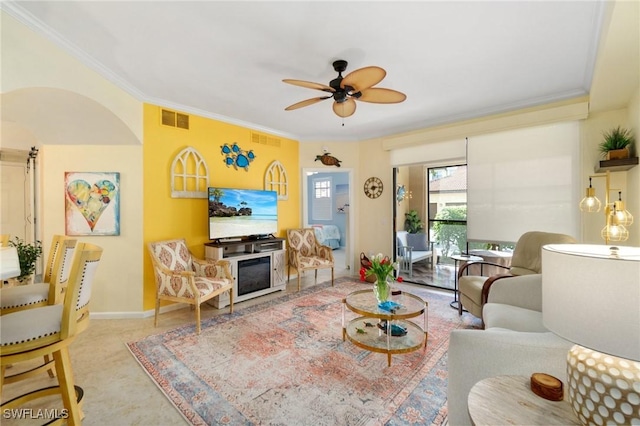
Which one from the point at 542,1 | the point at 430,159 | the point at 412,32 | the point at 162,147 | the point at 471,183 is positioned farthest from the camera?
the point at 430,159

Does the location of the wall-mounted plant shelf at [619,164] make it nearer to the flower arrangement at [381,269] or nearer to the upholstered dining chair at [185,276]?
the flower arrangement at [381,269]

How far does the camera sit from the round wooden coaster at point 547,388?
3.36 feet

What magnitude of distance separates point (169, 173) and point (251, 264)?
67.3 inches

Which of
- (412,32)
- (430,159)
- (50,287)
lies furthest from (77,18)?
(430,159)

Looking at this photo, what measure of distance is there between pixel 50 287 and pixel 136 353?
3.08 ft

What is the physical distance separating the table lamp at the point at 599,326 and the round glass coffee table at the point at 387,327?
1402 mm

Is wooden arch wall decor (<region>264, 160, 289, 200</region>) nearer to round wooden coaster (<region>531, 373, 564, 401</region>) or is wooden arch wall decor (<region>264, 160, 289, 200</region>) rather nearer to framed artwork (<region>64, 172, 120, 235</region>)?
framed artwork (<region>64, 172, 120, 235</region>)

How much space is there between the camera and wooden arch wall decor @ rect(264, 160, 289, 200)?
16.3ft

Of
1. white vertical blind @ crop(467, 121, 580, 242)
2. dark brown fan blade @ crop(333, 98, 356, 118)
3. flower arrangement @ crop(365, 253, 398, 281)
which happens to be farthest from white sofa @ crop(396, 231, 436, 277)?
dark brown fan blade @ crop(333, 98, 356, 118)

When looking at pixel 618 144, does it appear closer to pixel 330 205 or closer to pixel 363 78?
pixel 363 78

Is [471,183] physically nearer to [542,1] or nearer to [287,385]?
[542,1]

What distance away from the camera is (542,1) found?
1894 mm

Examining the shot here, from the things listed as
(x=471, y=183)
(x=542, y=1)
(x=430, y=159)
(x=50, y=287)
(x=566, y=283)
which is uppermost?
(x=542, y=1)

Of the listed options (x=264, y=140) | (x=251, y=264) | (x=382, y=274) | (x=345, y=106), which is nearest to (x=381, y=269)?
(x=382, y=274)
